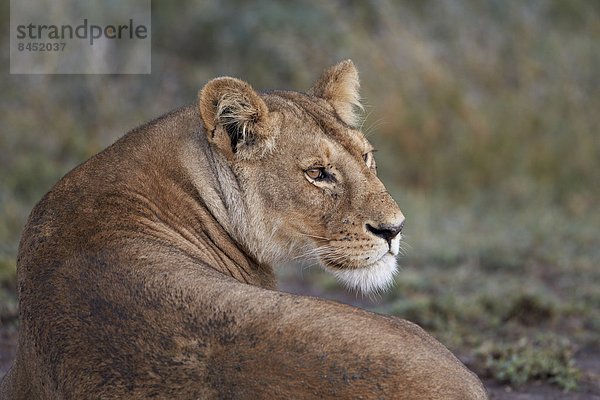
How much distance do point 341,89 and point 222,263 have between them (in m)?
1.27

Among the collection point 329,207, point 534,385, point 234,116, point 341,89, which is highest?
point 341,89

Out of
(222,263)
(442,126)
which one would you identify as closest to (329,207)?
(222,263)

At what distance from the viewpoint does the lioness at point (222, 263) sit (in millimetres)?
3242

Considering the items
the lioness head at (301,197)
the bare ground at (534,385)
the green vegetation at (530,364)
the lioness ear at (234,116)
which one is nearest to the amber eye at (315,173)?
the lioness head at (301,197)

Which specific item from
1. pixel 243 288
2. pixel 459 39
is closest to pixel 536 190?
pixel 459 39

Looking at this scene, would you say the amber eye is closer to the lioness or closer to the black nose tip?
the lioness

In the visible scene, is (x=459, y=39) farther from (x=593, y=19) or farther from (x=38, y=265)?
(x=38, y=265)

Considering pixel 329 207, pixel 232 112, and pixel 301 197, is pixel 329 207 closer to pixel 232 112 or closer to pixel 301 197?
pixel 301 197

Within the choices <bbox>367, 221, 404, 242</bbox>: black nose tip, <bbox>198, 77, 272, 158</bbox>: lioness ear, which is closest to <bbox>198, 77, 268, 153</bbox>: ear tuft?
<bbox>198, 77, 272, 158</bbox>: lioness ear

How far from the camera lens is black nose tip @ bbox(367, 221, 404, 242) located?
4.50 meters

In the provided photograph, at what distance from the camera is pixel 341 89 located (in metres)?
5.31

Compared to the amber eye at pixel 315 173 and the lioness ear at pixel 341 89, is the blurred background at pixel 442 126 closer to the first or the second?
the lioness ear at pixel 341 89

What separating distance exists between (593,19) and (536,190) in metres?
2.90

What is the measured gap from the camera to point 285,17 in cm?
1261
